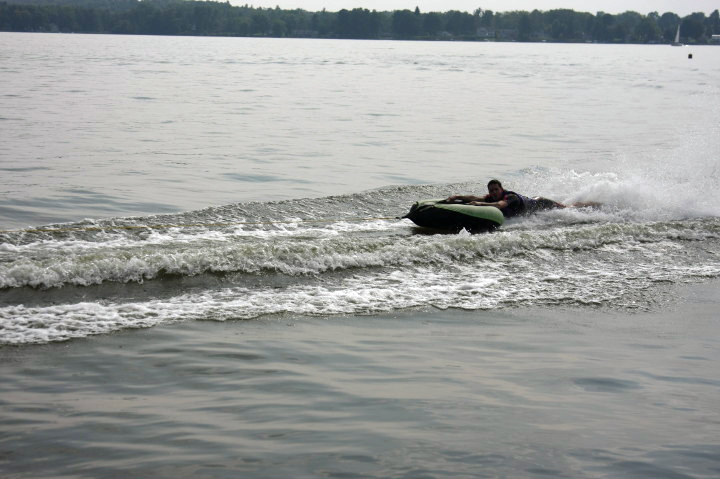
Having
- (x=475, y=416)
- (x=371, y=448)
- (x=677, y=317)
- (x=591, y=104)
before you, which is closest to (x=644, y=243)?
(x=677, y=317)

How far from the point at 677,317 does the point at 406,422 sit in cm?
403

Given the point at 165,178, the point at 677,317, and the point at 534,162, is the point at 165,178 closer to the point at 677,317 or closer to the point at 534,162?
the point at 534,162

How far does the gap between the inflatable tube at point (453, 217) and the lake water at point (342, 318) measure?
224 millimetres

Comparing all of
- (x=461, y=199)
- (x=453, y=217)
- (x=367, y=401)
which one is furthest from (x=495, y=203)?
(x=367, y=401)

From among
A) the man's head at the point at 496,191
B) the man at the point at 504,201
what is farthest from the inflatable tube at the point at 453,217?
the man's head at the point at 496,191

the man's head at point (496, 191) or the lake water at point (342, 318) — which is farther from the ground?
the man's head at point (496, 191)

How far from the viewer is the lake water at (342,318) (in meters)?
5.27

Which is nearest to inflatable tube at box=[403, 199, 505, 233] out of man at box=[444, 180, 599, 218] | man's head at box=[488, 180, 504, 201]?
man at box=[444, 180, 599, 218]

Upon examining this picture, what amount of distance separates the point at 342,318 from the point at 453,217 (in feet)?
15.5

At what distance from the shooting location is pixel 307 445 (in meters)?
5.21

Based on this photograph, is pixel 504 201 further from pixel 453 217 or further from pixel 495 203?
pixel 453 217

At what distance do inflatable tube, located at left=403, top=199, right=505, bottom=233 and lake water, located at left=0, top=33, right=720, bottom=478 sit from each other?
224 millimetres

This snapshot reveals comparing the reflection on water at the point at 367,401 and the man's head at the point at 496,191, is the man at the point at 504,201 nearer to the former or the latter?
the man's head at the point at 496,191

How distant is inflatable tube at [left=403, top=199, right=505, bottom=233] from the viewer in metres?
12.3
